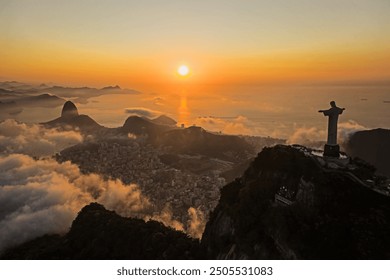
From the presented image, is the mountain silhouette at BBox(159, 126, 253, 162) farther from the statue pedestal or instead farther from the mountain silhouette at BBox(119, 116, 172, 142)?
the statue pedestal

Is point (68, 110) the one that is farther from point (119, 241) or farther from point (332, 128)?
point (332, 128)

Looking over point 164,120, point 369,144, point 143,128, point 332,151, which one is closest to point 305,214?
point 332,151

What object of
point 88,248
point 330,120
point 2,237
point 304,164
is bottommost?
point 2,237

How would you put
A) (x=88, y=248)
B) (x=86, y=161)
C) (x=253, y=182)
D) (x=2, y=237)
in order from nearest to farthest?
(x=253, y=182), (x=88, y=248), (x=2, y=237), (x=86, y=161)

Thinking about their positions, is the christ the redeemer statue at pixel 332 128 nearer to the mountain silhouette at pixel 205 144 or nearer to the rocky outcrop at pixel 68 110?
the mountain silhouette at pixel 205 144

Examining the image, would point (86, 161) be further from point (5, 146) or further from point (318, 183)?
point (318, 183)

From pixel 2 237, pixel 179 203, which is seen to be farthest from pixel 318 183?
pixel 2 237

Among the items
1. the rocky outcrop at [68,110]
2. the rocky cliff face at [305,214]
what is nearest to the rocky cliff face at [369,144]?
the rocky cliff face at [305,214]
